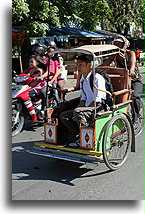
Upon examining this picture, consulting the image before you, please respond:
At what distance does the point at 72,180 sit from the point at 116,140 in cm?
86

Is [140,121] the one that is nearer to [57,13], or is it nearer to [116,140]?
[116,140]

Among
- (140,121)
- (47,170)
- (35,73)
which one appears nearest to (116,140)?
(47,170)

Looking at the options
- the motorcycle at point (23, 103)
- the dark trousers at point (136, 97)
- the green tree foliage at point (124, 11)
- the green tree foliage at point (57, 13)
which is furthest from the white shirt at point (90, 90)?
the green tree foliage at point (124, 11)

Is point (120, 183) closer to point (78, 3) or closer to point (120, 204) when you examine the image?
point (120, 204)

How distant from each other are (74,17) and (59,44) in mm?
4224

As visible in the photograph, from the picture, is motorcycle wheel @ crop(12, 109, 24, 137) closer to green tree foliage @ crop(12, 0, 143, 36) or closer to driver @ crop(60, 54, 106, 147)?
driver @ crop(60, 54, 106, 147)

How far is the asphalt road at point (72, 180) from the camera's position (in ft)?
11.9

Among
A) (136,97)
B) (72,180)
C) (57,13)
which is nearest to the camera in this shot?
(72,180)

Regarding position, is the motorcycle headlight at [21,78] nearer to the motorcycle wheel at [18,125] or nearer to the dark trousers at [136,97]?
the motorcycle wheel at [18,125]

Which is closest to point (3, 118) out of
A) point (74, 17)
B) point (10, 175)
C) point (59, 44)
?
point (10, 175)

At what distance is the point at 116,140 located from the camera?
4.30m

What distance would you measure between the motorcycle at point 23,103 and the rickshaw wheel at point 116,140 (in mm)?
2182

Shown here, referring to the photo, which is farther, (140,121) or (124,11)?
(124,11)

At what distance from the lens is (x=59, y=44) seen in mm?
18297
